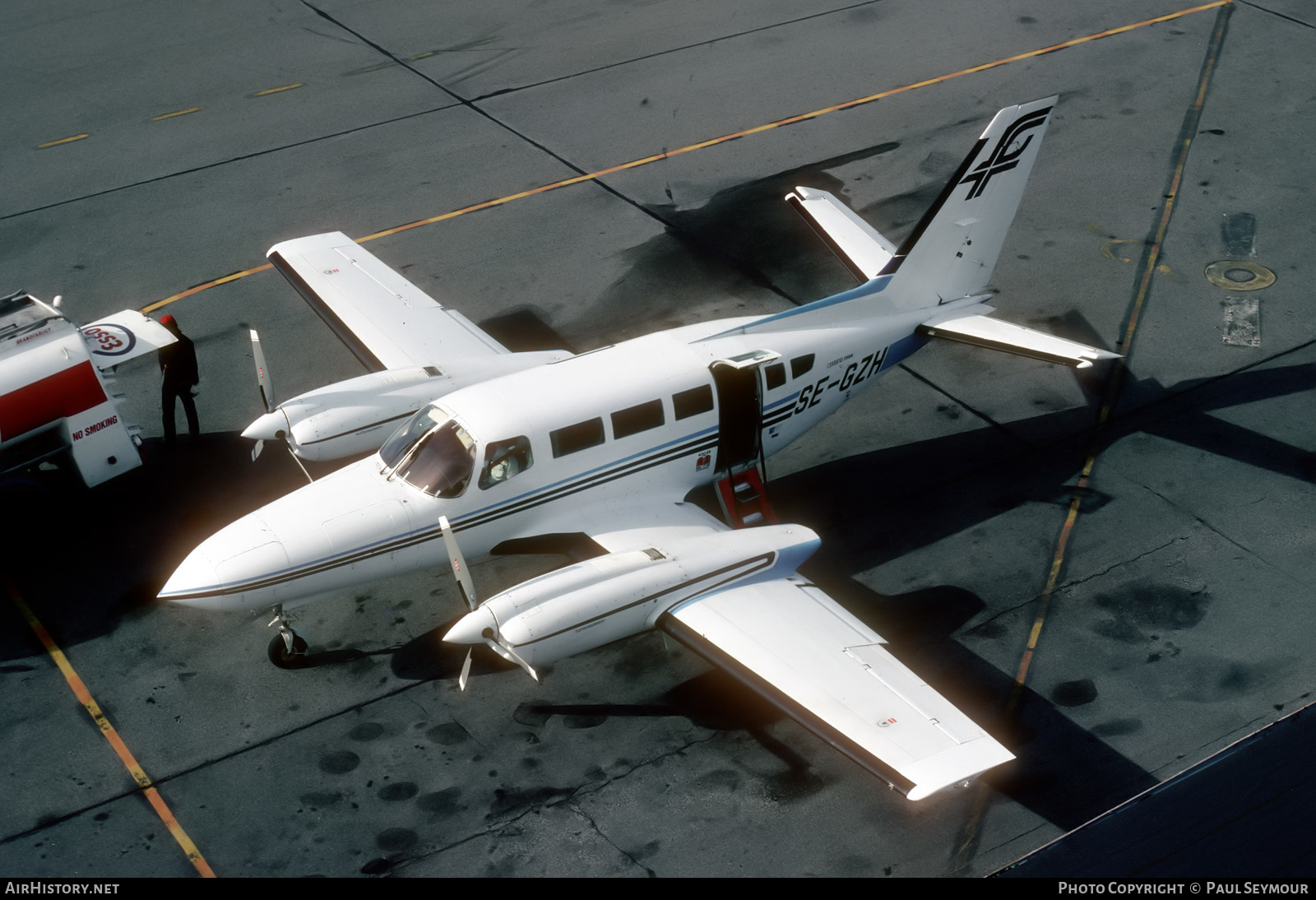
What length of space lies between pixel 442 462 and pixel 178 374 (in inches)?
226

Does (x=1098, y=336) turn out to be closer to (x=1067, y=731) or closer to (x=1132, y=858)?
(x=1067, y=731)

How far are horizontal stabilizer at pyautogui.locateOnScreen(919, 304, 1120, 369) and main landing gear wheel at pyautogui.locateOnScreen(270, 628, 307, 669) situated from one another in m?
10.1

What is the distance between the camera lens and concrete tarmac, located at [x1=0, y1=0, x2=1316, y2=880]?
14.1 meters

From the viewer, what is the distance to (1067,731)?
1471cm

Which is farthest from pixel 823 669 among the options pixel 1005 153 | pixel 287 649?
pixel 1005 153

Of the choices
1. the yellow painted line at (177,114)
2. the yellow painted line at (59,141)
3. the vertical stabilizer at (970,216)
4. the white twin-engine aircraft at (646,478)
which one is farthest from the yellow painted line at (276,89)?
the vertical stabilizer at (970,216)

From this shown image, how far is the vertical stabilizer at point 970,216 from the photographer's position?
17.9m

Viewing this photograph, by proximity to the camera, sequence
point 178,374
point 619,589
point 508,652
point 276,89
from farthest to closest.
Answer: point 276,89, point 178,374, point 619,589, point 508,652

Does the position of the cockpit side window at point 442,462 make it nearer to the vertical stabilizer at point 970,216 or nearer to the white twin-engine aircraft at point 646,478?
the white twin-engine aircraft at point 646,478

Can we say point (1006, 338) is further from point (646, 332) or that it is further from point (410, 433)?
point (410, 433)

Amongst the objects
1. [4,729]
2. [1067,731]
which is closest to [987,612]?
[1067,731]

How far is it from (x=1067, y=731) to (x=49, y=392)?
1461cm

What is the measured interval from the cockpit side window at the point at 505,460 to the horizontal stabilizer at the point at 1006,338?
261 inches

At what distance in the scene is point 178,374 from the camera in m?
18.4
